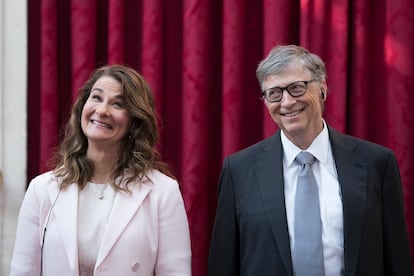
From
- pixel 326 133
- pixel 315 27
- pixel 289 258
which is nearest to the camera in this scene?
pixel 289 258

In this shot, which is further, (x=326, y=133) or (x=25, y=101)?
(x=25, y=101)

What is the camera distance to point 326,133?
1.92 meters

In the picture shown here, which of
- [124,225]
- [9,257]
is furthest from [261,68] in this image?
[9,257]

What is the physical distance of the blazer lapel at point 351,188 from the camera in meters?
1.76

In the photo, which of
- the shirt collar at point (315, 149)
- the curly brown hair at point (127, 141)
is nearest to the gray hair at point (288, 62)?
the shirt collar at point (315, 149)

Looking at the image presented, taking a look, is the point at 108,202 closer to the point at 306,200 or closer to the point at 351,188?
the point at 306,200

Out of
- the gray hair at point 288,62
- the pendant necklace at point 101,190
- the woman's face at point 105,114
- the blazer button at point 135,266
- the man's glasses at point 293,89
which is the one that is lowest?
the blazer button at point 135,266

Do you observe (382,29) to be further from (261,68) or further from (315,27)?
(261,68)

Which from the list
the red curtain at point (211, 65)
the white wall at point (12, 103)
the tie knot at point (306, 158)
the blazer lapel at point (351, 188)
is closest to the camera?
the blazer lapel at point (351, 188)

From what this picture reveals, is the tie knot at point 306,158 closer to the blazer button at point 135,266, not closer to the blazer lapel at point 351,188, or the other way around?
the blazer lapel at point 351,188

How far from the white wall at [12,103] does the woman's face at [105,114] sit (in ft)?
2.12

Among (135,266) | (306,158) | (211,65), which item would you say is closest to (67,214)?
(135,266)

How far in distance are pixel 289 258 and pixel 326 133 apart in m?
0.39

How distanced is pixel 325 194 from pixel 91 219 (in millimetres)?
674
